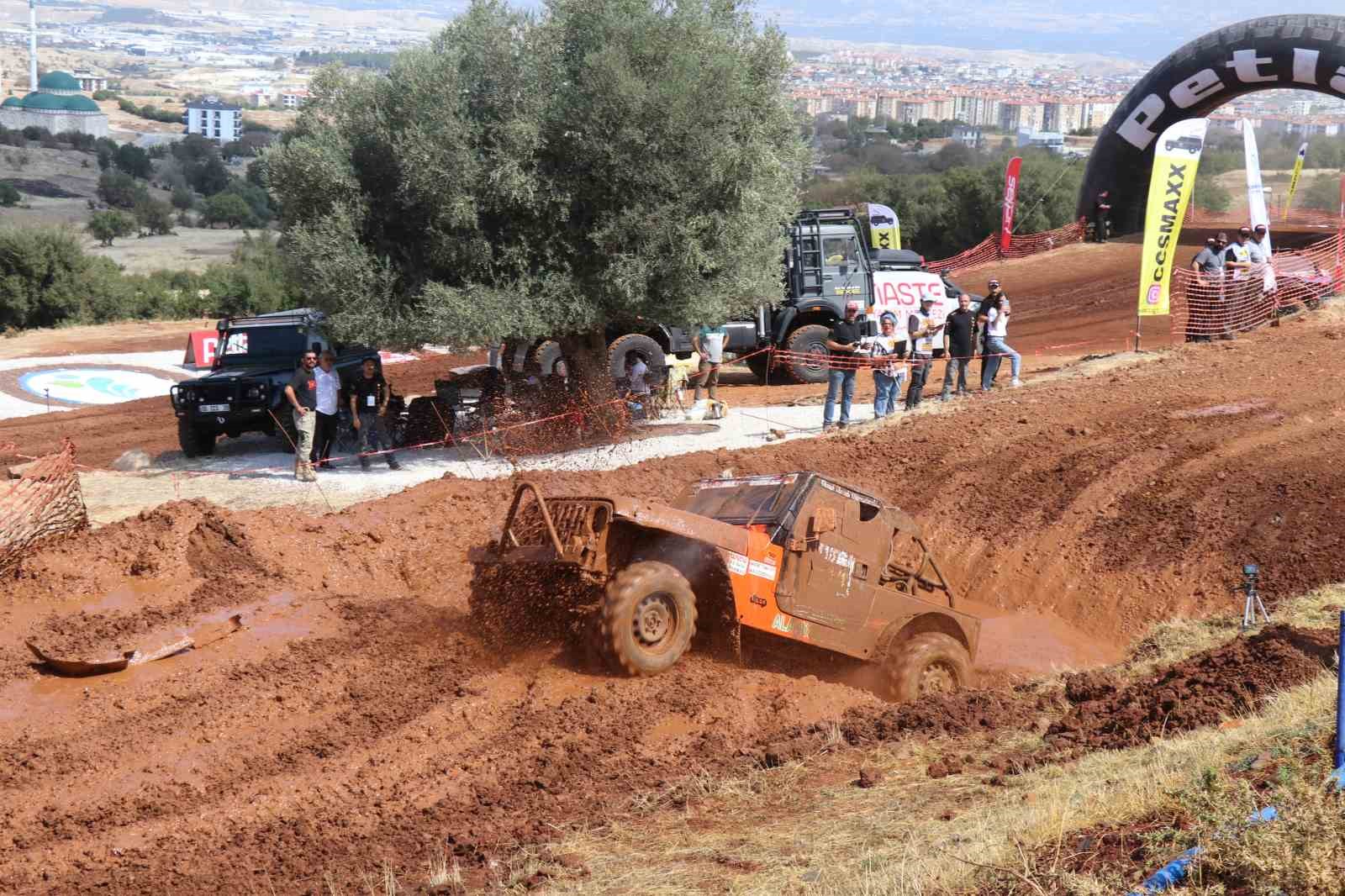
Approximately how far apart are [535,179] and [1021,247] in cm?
2460

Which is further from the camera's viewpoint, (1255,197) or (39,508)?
(1255,197)

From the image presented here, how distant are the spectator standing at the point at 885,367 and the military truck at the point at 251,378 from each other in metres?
6.64

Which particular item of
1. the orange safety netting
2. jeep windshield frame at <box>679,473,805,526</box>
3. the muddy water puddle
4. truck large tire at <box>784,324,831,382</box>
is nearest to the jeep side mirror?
jeep windshield frame at <box>679,473,805,526</box>

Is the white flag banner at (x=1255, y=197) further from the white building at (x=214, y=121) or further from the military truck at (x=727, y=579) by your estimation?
the white building at (x=214, y=121)

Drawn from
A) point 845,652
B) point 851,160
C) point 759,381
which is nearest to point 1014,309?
point 759,381

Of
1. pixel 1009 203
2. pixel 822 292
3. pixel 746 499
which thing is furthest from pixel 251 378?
pixel 1009 203

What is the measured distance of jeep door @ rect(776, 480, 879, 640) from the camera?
10.5 meters

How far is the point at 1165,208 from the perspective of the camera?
2012 cm

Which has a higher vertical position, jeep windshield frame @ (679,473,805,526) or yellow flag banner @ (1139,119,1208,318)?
yellow flag banner @ (1139,119,1208,318)

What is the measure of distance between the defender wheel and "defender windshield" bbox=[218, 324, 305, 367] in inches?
436

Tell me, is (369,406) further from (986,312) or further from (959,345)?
(986,312)

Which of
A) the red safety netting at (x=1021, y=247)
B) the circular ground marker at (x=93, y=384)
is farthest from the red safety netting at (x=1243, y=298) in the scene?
the circular ground marker at (x=93, y=384)

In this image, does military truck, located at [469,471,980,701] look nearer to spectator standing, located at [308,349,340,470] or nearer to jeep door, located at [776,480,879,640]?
jeep door, located at [776,480,879,640]

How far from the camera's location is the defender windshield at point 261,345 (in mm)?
19719
